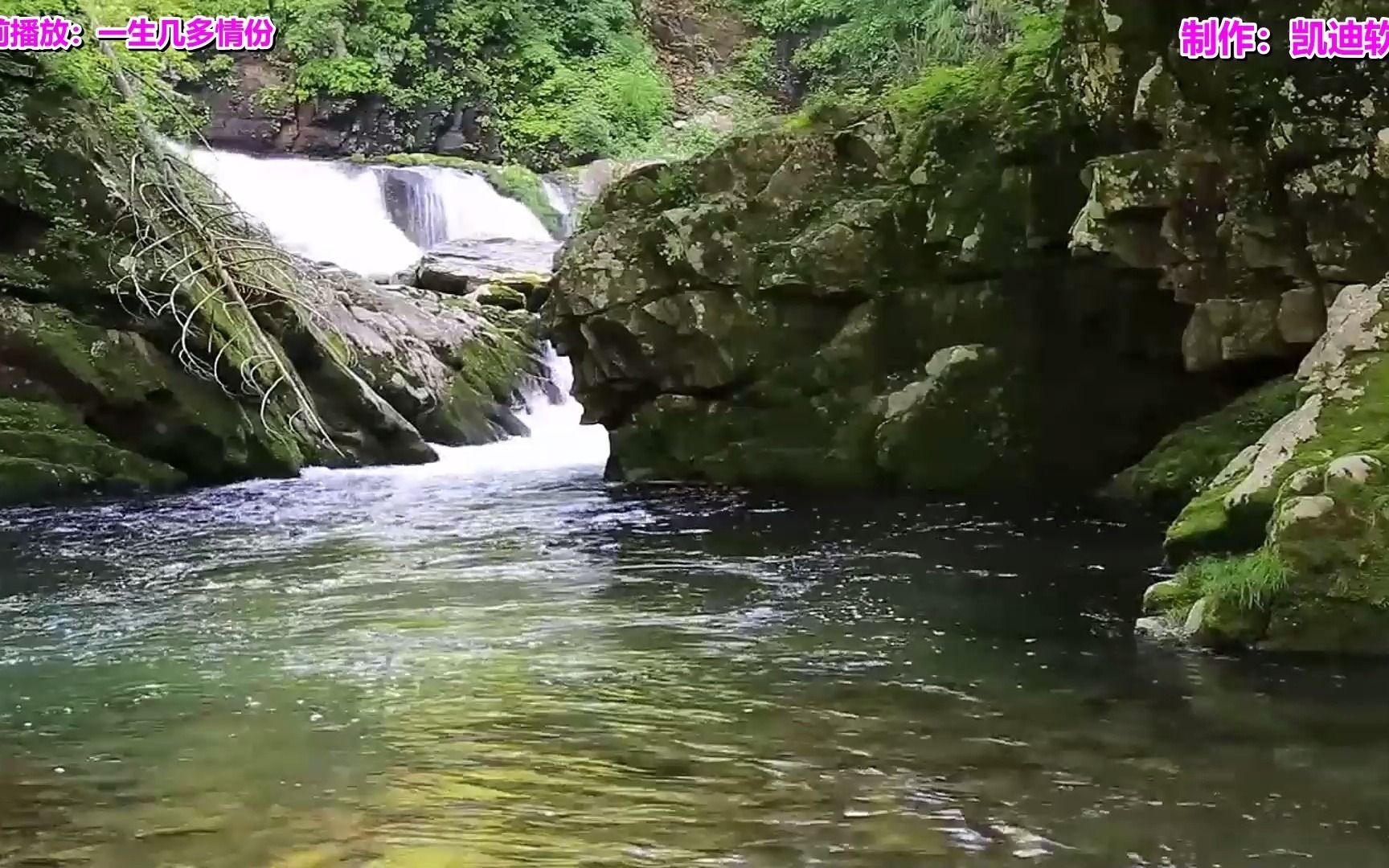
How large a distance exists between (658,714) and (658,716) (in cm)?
2

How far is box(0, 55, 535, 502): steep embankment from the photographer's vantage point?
16.0 metres

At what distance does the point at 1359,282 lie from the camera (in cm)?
1120

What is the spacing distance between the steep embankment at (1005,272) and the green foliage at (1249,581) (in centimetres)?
275

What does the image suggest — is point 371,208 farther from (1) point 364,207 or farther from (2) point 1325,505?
(2) point 1325,505

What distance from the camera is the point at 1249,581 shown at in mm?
7371

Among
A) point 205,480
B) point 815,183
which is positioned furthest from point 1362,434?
point 205,480

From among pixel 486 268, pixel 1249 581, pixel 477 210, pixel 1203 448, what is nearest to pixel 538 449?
pixel 486 268

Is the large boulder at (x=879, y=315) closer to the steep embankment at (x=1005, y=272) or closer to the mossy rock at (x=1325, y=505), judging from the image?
the steep embankment at (x=1005, y=272)

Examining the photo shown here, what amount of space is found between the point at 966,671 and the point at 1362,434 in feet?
9.52

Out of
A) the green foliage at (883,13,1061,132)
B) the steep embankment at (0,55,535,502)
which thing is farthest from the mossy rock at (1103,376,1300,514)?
the steep embankment at (0,55,535,502)

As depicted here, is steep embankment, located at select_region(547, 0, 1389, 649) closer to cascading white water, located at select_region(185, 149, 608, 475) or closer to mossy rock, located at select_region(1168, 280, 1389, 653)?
mossy rock, located at select_region(1168, 280, 1389, 653)

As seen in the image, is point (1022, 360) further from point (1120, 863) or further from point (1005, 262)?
point (1120, 863)

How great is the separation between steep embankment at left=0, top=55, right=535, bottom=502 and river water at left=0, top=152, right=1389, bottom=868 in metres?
4.99

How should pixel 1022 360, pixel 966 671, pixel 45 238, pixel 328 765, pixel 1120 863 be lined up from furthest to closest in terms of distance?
pixel 45 238, pixel 1022 360, pixel 966 671, pixel 328 765, pixel 1120 863
